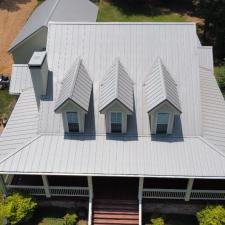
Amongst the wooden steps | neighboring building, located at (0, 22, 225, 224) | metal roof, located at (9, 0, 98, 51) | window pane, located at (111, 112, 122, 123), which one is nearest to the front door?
neighboring building, located at (0, 22, 225, 224)

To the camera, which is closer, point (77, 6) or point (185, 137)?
point (185, 137)

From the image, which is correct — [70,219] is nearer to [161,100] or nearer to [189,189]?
[189,189]

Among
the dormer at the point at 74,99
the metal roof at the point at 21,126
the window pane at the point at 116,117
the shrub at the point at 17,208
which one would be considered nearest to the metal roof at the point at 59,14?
the metal roof at the point at 21,126

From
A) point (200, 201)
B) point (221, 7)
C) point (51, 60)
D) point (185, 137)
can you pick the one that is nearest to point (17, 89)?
point (51, 60)

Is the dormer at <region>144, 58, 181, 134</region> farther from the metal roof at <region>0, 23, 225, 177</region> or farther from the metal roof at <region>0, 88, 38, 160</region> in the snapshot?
the metal roof at <region>0, 88, 38, 160</region>

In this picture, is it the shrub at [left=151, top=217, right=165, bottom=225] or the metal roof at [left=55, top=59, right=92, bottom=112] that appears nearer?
the metal roof at [left=55, top=59, right=92, bottom=112]

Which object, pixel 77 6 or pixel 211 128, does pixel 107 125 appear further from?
pixel 77 6
